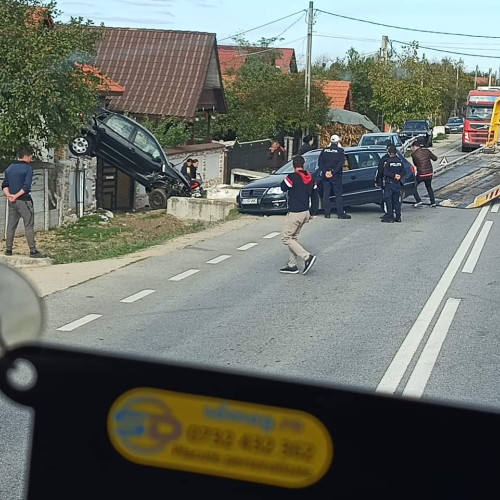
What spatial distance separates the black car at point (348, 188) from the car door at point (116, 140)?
3.40 m

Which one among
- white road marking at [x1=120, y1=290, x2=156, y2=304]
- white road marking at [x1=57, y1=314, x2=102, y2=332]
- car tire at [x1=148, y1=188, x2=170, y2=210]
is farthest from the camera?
car tire at [x1=148, y1=188, x2=170, y2=210]

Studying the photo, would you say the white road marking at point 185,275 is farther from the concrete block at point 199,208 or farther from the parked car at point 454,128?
the parked car at point 454,128

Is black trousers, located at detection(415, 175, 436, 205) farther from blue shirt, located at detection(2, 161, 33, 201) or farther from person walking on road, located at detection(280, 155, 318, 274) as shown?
blue shirt, located at detection(2, 161, 33, 201)

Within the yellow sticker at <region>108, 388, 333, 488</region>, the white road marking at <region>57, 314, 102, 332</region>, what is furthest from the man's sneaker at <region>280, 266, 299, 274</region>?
the yellow sticker at <region>108, 388, 333, 488</region>

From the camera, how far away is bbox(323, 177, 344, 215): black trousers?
20047 millimetres

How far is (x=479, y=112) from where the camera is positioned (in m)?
46.2

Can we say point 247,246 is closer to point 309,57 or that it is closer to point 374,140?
point 374,140

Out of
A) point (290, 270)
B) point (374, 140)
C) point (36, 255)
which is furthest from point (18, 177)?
point (374, 140)

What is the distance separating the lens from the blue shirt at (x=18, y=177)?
14.1 metres

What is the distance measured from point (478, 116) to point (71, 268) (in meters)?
36.0

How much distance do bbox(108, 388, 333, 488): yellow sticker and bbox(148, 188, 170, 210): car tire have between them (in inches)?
874

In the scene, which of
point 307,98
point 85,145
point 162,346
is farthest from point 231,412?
point 307,98

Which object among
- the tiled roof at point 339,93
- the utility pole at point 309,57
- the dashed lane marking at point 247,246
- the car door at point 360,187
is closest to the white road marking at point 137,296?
the dashed lane marking at point 247,246

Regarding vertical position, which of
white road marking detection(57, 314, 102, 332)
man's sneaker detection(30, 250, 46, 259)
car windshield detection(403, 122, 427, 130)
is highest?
car windshield detection(403, 122, 427, 130)
